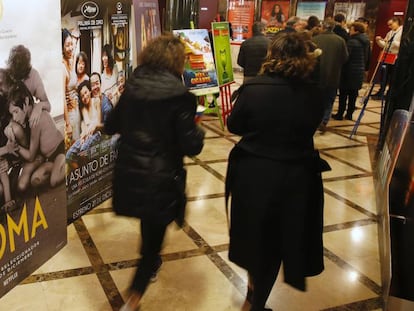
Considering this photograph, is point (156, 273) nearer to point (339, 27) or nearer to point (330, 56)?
point (330, 56)

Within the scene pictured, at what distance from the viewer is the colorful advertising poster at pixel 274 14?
11781mm

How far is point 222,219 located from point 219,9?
10281mm

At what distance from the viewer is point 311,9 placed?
1167 centimetres

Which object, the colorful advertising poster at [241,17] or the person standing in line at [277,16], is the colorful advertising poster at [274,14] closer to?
the person standing in line at [277,16]

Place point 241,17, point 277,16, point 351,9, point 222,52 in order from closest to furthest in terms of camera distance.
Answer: point 222,52 → point 351,9 → point 277,16 → point 241,17

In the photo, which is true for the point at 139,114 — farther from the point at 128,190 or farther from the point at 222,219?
the point at 222,219

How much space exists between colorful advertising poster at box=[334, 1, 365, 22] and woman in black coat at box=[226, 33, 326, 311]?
10.5 m

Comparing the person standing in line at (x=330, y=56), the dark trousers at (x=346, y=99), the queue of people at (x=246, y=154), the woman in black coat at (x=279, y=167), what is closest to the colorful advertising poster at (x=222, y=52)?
the person standing in line at (x=330, y=56)

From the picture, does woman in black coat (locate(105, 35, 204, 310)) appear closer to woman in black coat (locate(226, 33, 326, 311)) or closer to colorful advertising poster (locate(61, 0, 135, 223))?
woman in black coat (locate(226, 33, 326, 311))

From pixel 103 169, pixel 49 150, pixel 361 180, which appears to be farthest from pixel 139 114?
pixel 361 180

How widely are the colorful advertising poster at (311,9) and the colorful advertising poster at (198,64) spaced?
6.74 metres

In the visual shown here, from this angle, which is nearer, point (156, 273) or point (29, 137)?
point (29, 137)

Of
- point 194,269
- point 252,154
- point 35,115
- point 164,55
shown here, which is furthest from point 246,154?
point 35,115

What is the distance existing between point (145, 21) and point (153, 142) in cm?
222
